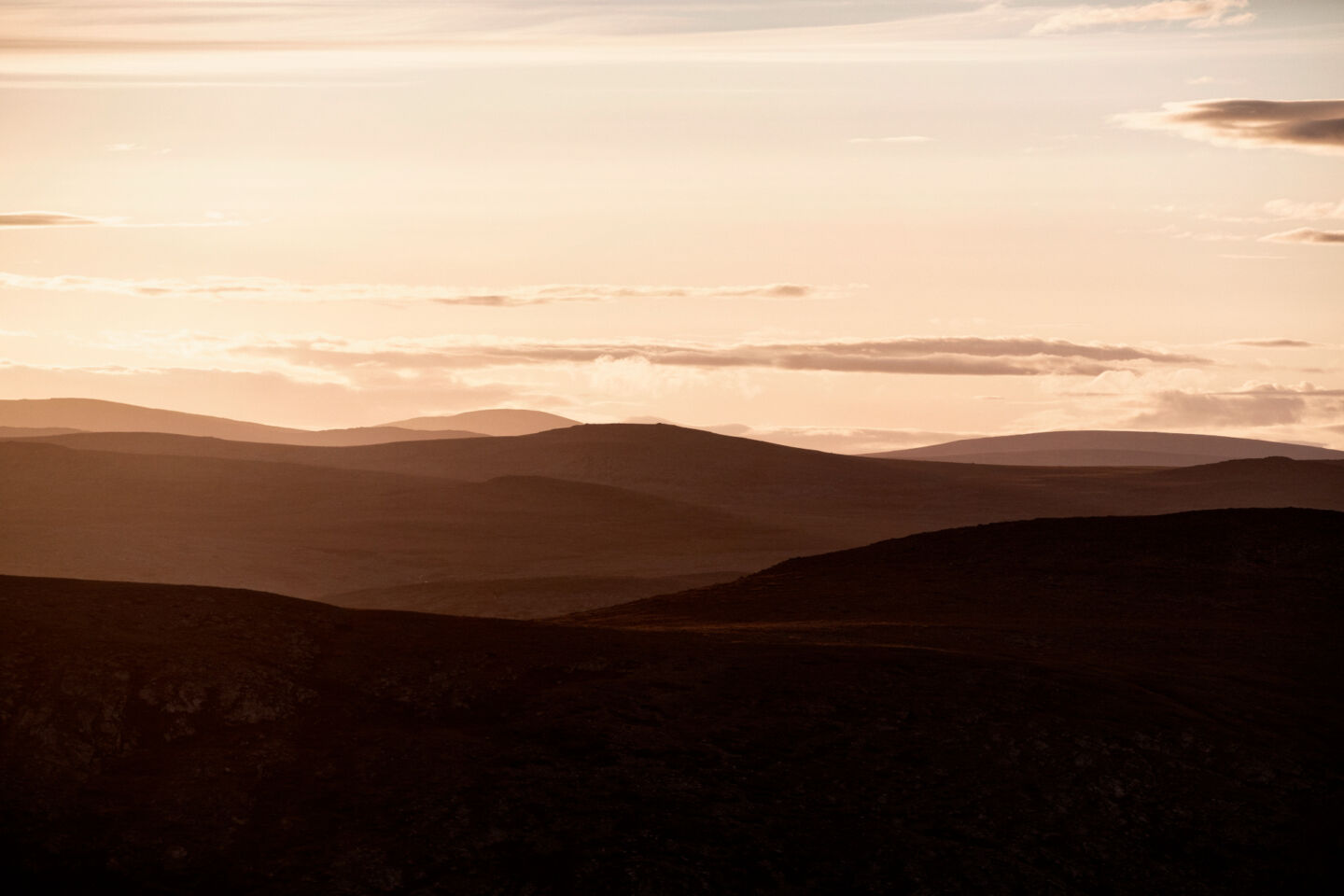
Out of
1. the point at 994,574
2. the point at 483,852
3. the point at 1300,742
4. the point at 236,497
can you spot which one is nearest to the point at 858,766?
the point at 483,852

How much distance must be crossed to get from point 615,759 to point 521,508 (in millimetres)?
80206

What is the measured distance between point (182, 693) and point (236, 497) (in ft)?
286

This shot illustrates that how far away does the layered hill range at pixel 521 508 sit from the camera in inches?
2985

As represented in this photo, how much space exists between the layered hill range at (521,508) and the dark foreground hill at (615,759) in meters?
30.3

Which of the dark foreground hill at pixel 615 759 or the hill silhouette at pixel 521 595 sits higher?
the dark foreground hill at pixel 615 759

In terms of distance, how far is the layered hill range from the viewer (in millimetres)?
75812

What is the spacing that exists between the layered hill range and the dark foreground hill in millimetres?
30345

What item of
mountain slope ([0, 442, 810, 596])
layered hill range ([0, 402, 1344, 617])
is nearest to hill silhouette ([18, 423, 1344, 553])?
layered hill range ([0, 402, 1344, 617])

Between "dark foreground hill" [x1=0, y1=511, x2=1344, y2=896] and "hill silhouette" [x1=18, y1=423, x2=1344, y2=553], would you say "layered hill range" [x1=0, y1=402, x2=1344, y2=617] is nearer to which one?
"hill silhouette" [x1=18, y1=423, x2=1344, y2=553]

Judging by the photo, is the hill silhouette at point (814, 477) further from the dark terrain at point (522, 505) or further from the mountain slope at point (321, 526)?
the mountain slope at point (321, 526)

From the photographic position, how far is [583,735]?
2630 centimetres

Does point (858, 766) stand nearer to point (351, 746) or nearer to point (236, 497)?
point (351, 746)

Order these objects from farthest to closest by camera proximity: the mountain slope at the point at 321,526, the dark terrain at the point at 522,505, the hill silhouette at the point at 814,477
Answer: the hill silhouette at the point at 814,477 < the dark terrain at the point at 522,505 < the mountain slope at the point at 321,526

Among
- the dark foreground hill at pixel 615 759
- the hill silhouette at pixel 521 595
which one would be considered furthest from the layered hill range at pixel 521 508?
the dark foreground hill at pixel 615 759
